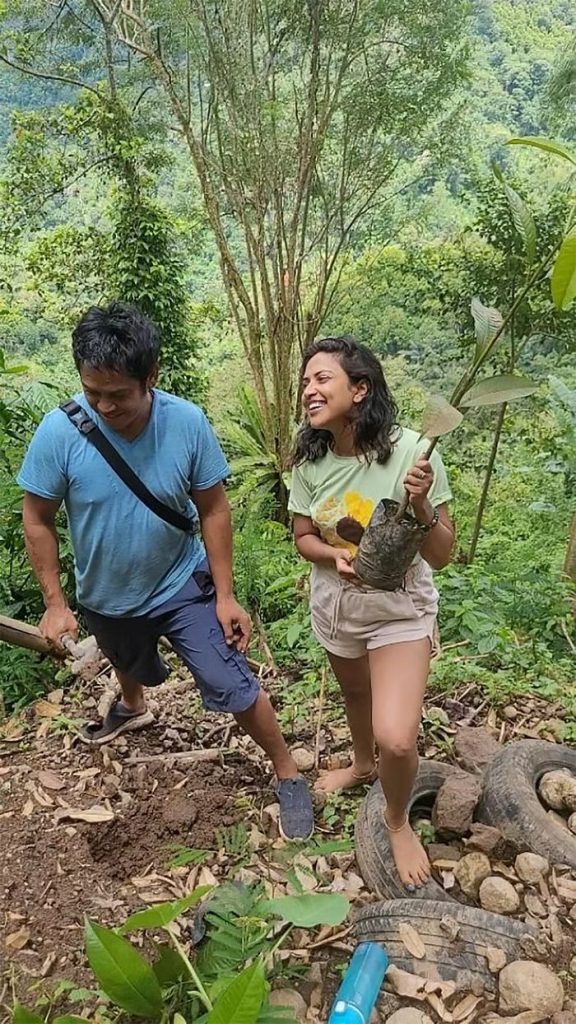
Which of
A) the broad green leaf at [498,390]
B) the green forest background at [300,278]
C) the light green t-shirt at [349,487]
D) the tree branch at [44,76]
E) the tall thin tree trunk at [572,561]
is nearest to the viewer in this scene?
the broad green leaf at [498,390]

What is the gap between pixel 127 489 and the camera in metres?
2.10

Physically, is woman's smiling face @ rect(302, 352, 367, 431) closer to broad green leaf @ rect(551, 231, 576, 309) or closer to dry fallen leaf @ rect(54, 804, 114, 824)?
broad green leaf @ rect(551, 231, 576, 309)

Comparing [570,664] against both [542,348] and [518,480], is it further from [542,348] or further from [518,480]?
[542,348]

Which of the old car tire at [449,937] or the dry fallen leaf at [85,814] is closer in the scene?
the old car tire at [449,937]

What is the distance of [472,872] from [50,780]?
1.54 m

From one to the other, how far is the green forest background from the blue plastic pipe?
1.32 m

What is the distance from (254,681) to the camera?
228 cm

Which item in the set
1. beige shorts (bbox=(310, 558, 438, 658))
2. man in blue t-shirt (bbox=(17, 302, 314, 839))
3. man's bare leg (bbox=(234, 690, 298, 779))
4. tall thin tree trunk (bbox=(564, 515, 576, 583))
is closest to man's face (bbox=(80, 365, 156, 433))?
man in blue t-shirt (bbox=(17, 302, 314, 839))

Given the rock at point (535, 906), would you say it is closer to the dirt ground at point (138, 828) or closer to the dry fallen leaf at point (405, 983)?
the dirt ground at point (138, 828)

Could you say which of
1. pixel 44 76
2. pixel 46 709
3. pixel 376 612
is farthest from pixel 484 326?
pixel 44 76

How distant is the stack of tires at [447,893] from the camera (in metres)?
1.70

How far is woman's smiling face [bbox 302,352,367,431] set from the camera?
1.88 metres

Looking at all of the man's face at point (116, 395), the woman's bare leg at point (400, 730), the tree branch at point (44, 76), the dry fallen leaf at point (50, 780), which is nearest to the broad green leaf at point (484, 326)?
the woman's bare leg at point (400, 730)

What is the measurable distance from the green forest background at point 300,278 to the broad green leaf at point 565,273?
2.03 m
